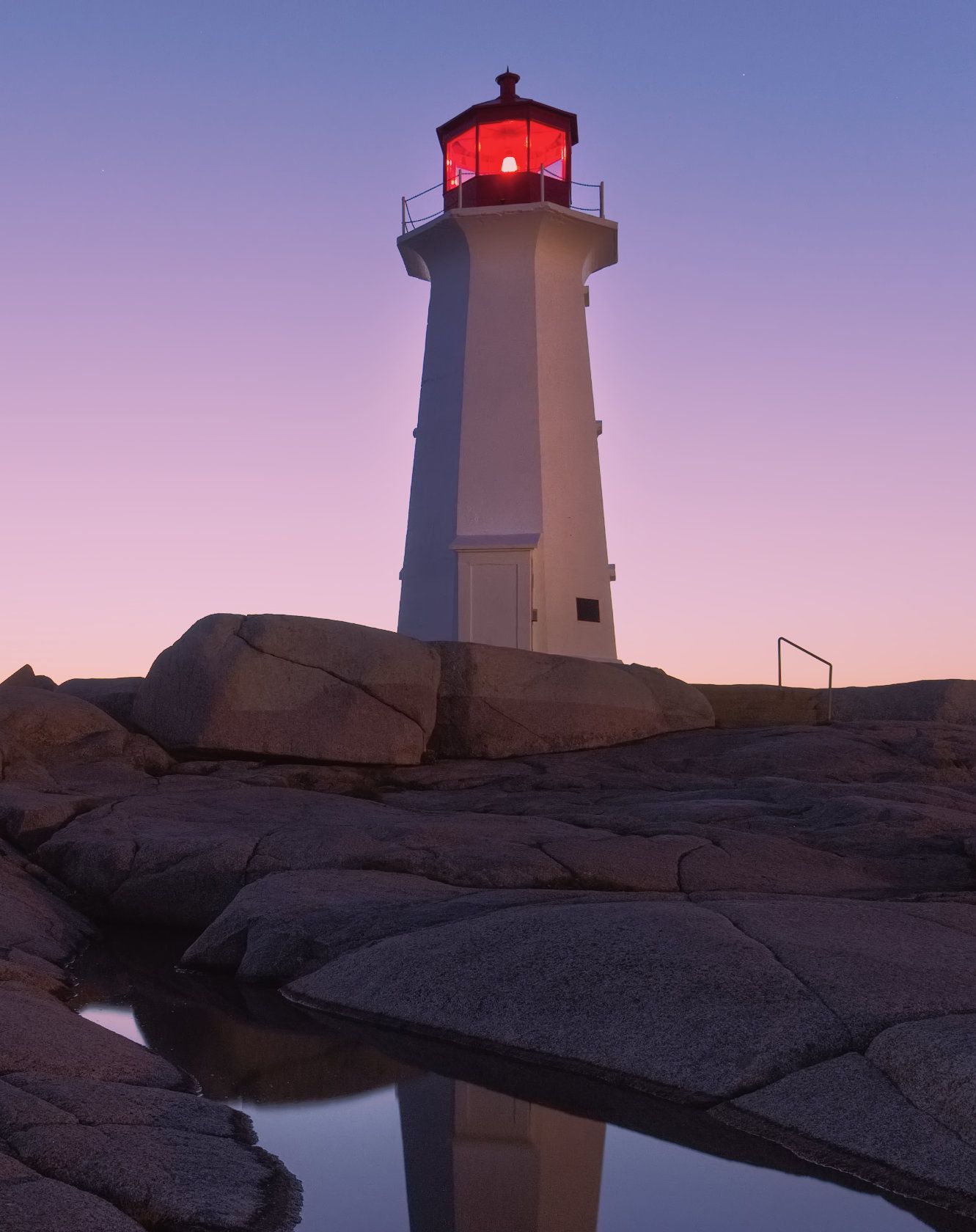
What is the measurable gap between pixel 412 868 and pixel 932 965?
394cm

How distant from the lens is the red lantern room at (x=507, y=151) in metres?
20.4

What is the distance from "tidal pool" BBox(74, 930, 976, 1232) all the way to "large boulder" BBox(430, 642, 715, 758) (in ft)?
29.3

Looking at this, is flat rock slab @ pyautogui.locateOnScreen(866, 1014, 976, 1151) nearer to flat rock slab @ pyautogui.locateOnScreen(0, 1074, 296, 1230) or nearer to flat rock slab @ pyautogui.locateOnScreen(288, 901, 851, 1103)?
flat rock slab @ pyautogui.locateOnScreen(288, 901, 851, 1103)

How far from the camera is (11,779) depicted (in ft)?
39.6

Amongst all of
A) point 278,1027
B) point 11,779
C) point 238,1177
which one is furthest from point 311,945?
point 11,779

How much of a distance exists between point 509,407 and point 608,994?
15.2 metres

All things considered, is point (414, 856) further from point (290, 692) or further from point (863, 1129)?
point (290, 692)

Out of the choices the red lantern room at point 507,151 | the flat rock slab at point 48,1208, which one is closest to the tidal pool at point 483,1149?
the flat rock slab at point 48,1208

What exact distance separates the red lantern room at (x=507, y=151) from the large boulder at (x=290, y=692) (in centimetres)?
921

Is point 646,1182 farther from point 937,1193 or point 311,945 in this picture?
point 311,945

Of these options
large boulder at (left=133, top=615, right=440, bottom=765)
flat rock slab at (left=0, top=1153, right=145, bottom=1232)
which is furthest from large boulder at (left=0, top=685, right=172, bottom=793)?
flat rock slab at (left=0, top=1153, right=145, bottom=1232)

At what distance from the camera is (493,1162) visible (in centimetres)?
415

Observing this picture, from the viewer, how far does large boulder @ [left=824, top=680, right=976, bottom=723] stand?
18.7 m

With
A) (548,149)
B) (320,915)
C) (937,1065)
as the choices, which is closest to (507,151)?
(548,149)
